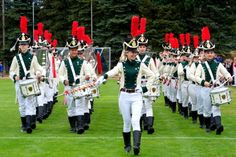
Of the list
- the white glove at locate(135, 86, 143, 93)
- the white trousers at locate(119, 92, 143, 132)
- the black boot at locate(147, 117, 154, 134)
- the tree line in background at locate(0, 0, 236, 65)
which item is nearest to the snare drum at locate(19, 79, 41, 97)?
the black boot at locate(147, 117, 154, 134)

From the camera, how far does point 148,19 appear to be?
2272 inches

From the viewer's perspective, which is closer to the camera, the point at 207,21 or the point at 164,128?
the point at 164,128

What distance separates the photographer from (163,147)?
12.1 m

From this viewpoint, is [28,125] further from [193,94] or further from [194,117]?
[194,117]

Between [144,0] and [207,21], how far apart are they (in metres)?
6.25

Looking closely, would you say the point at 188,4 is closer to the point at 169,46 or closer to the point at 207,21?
the point at 207,21

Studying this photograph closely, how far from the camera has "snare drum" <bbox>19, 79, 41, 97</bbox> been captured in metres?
13.7

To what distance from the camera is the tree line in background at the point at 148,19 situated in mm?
55656

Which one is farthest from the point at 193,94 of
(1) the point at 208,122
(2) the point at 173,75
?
(2) the point at 173,75

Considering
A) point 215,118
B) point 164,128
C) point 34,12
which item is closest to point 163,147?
point 215,118

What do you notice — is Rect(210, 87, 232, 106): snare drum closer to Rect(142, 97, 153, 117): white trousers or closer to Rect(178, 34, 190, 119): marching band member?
Rect(142, 97, 153, 117): white trousers

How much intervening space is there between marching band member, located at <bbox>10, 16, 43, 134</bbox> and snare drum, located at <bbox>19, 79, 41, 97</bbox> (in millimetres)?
307

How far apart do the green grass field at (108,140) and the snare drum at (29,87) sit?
0.92m

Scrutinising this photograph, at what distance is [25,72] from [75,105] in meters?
1.35
